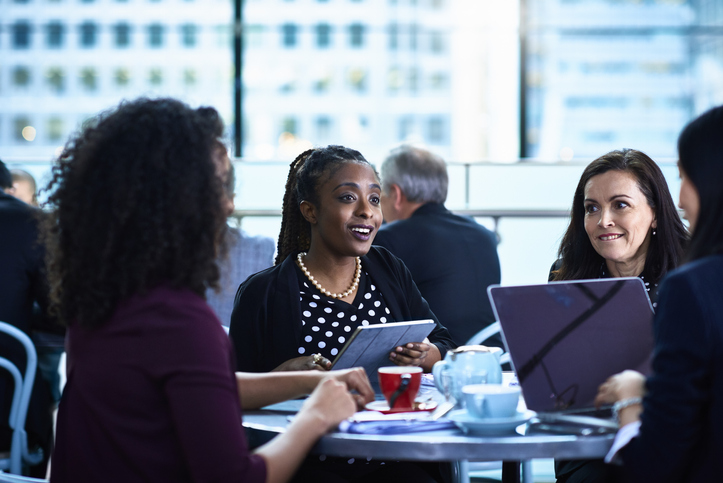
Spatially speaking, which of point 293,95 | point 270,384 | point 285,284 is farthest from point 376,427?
point 293,95

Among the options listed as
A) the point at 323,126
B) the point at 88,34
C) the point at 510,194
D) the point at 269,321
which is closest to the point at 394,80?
the point at 323,126

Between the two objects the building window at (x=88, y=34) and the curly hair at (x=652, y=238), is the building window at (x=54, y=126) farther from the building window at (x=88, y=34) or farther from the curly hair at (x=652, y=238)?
the curly hair at (x=652, y=238)

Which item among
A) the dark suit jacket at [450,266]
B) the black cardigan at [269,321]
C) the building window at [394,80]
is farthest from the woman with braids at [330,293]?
the building window at [394,80]

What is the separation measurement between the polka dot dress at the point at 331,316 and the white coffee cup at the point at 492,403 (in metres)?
0.61

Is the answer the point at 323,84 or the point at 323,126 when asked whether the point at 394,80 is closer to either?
the point at 323,84

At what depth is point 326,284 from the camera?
187cm

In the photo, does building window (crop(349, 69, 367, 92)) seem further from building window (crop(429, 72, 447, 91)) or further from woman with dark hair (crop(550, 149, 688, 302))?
woman with dark hair (crop(550, 149, 688, 302))

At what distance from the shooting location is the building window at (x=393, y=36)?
5594 mm

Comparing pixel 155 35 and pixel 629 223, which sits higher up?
pixel 155 35

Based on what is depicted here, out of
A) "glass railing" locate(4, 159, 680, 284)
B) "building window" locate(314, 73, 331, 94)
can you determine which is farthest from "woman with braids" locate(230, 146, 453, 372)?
"building window" locate(314, 73, 331, 94)

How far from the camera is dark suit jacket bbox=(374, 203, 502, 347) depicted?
276 cm

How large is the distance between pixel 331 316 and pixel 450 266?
1047mm

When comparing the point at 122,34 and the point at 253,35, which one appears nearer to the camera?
the point at 253,35

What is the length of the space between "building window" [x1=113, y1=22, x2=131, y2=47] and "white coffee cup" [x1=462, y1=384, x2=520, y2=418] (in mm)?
5219
